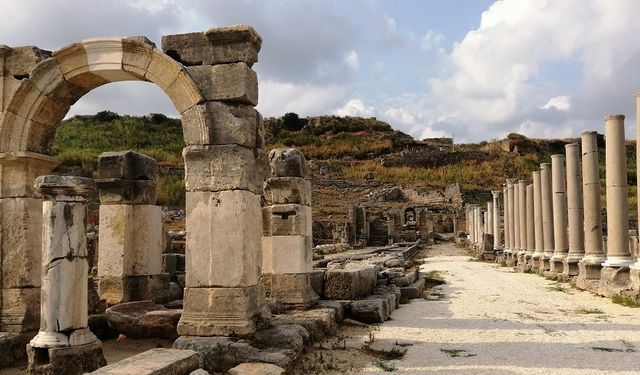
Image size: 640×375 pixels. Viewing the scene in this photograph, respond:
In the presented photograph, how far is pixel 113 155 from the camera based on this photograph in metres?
10.4

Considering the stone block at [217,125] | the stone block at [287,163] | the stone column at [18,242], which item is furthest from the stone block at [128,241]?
the stone block at [217,125]

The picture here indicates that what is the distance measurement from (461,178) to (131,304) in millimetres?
56828

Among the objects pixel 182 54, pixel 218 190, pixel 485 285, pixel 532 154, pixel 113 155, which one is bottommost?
pixel 485 285

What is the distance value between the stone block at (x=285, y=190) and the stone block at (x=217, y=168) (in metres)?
Result: 3.36

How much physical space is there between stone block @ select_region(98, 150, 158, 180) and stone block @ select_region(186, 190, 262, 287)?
3191 millimetres

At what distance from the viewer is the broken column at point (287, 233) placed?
1061 cm

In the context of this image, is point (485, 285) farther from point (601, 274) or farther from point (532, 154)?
point (532, 154)

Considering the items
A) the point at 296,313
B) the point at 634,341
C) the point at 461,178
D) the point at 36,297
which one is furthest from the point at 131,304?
the point at 461,178

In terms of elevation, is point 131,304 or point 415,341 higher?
point 131,304

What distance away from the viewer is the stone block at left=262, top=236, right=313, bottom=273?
1073 cm

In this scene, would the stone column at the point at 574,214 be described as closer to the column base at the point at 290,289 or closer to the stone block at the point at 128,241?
the column base at the point at 290,289

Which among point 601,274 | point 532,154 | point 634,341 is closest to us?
point 634,341

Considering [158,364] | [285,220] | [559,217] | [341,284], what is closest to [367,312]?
[341,284]

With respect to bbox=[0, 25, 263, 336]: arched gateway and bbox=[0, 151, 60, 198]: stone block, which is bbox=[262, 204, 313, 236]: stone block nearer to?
bbox=[0, 25, 263, 336]: arched gateway
